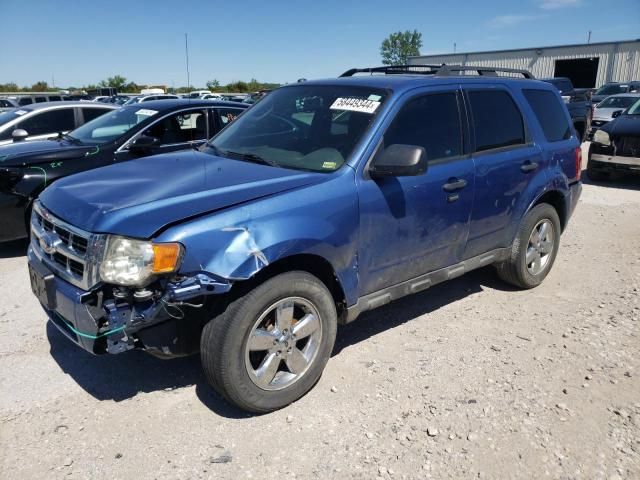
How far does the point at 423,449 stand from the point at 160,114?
5124mm

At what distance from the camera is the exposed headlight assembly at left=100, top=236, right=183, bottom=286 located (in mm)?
2541

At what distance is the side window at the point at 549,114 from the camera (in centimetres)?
469

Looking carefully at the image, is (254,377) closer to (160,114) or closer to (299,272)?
(299,272)

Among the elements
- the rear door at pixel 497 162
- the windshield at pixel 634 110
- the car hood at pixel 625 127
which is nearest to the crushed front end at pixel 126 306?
the rear door at pixel 497 162

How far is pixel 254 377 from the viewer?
2.89 metres

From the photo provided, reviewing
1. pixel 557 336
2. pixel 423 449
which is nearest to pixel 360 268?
pixel 423 449

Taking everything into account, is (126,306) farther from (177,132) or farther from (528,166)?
(177,132)

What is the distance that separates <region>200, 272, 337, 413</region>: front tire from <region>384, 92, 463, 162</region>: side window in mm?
1176

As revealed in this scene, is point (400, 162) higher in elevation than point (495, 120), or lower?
lower

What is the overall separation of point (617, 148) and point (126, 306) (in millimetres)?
10103

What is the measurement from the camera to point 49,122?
7676 millimetres

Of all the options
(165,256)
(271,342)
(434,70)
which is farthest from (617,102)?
(165,256)

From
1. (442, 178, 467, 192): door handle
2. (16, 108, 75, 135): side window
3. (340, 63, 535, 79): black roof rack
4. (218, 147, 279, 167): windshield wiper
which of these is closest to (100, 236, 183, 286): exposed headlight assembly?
(218, 147, 279, 167): windshield wiper

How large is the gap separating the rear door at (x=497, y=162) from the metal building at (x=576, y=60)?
38789mm
